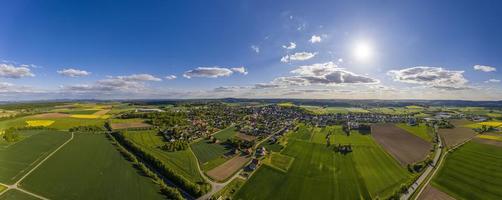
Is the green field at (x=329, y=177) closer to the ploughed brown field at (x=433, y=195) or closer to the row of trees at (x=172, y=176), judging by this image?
the ploughed brown field at (x=433, y=195)

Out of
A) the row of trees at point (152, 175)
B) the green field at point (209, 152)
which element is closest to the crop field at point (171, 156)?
the green field at point (209, 152)

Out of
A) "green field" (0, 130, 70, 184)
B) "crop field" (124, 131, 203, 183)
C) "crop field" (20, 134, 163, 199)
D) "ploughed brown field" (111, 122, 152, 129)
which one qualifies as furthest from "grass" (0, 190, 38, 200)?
"ploughed brown field" (111, 122, 152, 129)

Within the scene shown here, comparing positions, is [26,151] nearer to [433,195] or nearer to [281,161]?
[281,161]

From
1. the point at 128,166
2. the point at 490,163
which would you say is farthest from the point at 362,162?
the point at 128,166

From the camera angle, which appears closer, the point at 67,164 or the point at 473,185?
the point at 473,185

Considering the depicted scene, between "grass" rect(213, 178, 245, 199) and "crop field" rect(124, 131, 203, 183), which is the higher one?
"crop field" rect(124, 131, 203, 183)

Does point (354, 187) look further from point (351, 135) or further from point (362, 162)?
point (351, 135)

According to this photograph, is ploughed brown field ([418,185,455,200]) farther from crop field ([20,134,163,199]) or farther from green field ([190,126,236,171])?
crop field ([20,134,163,199])
